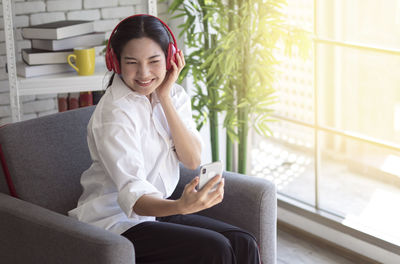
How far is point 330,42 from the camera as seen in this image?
2.73m

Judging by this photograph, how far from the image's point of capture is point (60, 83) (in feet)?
9.07

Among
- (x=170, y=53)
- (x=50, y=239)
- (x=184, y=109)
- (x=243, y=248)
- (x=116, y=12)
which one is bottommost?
(x=243, y=248)

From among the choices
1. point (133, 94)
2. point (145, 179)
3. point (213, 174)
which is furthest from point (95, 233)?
point (133, 94)

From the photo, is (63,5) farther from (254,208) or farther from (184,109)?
(254,208)

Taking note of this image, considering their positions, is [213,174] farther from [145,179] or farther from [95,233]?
[95,233]

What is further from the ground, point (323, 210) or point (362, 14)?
point (362, 14)

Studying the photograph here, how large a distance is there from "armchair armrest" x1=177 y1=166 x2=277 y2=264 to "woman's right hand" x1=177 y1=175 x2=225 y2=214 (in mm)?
387

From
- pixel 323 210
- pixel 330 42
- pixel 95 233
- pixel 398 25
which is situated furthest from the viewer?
pixel 398 25

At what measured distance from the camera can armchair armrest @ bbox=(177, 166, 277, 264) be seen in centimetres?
207

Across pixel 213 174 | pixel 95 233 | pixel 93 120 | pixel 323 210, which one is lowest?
pixel 323 210

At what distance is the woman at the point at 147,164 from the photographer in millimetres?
1806

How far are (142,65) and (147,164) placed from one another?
1.10ft

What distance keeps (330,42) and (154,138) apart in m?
1.14

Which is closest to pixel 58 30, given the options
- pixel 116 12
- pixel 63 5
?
pixel 63 5
